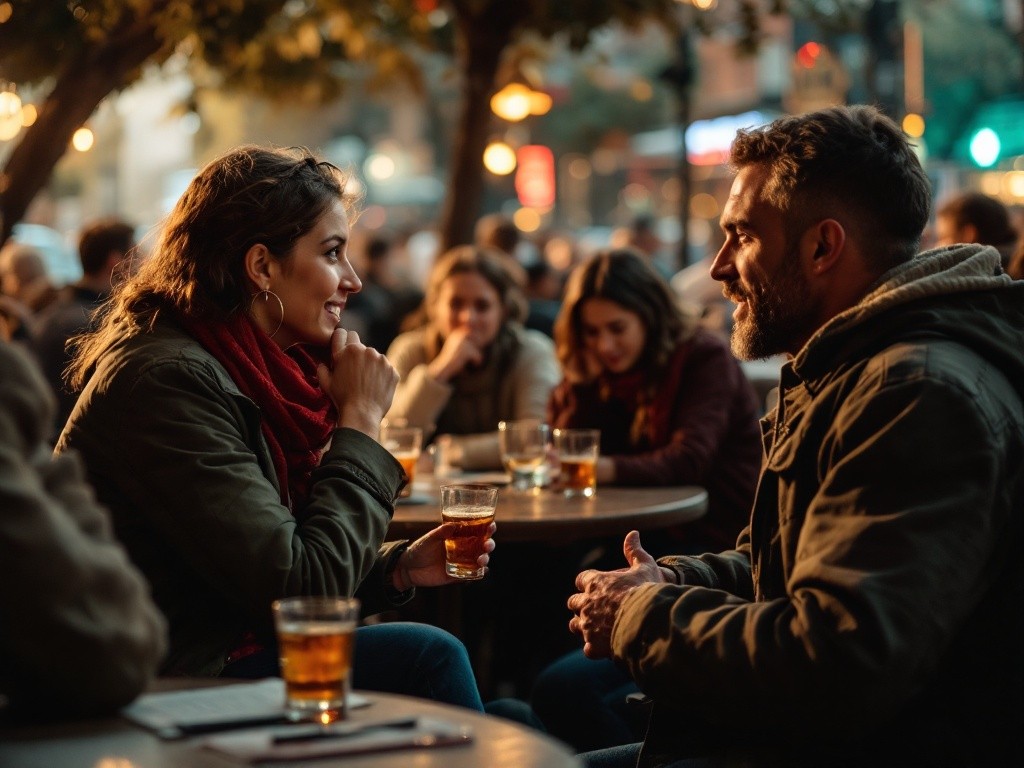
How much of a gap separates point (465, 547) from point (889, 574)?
4.41 ft

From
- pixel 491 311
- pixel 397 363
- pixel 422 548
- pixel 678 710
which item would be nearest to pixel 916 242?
pixel 678 710

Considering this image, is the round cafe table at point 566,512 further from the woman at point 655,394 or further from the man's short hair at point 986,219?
the man's short hair at point 986,219

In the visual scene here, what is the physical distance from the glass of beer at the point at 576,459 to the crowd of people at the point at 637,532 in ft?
2.52

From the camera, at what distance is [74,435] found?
2.76m

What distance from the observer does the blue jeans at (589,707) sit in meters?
3.95

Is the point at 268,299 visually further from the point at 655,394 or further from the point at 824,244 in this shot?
the point at 655,394

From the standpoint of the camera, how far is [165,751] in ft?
5.76

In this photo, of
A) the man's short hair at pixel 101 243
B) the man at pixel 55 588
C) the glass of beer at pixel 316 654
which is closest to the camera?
the man at pixel 55 588

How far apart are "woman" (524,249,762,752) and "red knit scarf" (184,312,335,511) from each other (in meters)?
2.00

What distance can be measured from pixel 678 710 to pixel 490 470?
3096mm

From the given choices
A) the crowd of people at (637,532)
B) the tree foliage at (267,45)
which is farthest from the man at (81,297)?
the crowd of people at (637,532)

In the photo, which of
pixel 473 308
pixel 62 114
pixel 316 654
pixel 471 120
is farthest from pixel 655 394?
pixel 471 120

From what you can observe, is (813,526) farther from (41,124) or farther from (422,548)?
(41,124)

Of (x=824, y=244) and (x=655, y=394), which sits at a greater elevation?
(x=824, y=244)
